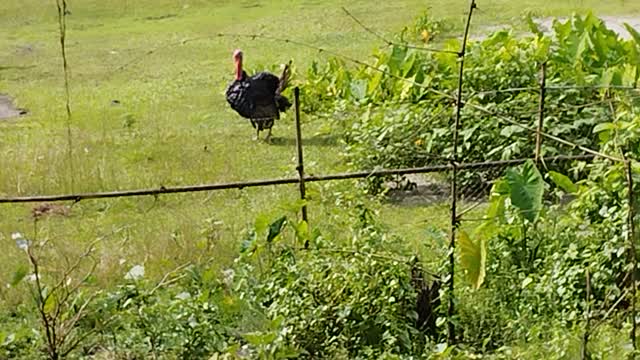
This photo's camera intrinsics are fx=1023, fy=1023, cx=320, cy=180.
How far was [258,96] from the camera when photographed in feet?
31.5

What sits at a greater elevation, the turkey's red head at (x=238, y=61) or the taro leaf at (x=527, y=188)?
the taro leaf at (x=527, y=188)

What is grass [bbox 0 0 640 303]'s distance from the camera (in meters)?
5.97

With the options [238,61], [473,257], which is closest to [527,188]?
[473,257]

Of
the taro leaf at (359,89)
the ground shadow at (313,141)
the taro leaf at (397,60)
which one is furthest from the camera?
the ground shadow at (313,141)

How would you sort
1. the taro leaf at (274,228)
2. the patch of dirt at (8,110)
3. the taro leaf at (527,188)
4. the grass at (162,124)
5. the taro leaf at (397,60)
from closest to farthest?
1. the taro leaf at (527,188)
2. the taro leaf at (274,228)
3. the grass at (162,124)
4. the taro leaf at (397,60)
5. the patch of dirt at (8,110)

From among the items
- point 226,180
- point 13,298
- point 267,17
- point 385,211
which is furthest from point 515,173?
point 267,17

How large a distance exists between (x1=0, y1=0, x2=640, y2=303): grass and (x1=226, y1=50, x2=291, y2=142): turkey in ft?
0.66

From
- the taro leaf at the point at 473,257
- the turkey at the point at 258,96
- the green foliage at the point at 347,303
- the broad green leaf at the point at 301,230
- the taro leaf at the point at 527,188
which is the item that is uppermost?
the taro leaf at the point at 527,188

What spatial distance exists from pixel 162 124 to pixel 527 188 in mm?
7330

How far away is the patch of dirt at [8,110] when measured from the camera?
11.8 m

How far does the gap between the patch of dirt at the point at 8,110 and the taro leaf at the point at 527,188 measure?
9265mm

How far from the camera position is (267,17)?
1777 centimetres

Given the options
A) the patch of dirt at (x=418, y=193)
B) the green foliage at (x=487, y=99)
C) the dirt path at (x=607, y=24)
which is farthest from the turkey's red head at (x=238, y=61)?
the dirt path at (x=607, y=24)

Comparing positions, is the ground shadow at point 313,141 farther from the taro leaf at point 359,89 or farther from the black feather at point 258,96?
the taro leaf at point 359,89
